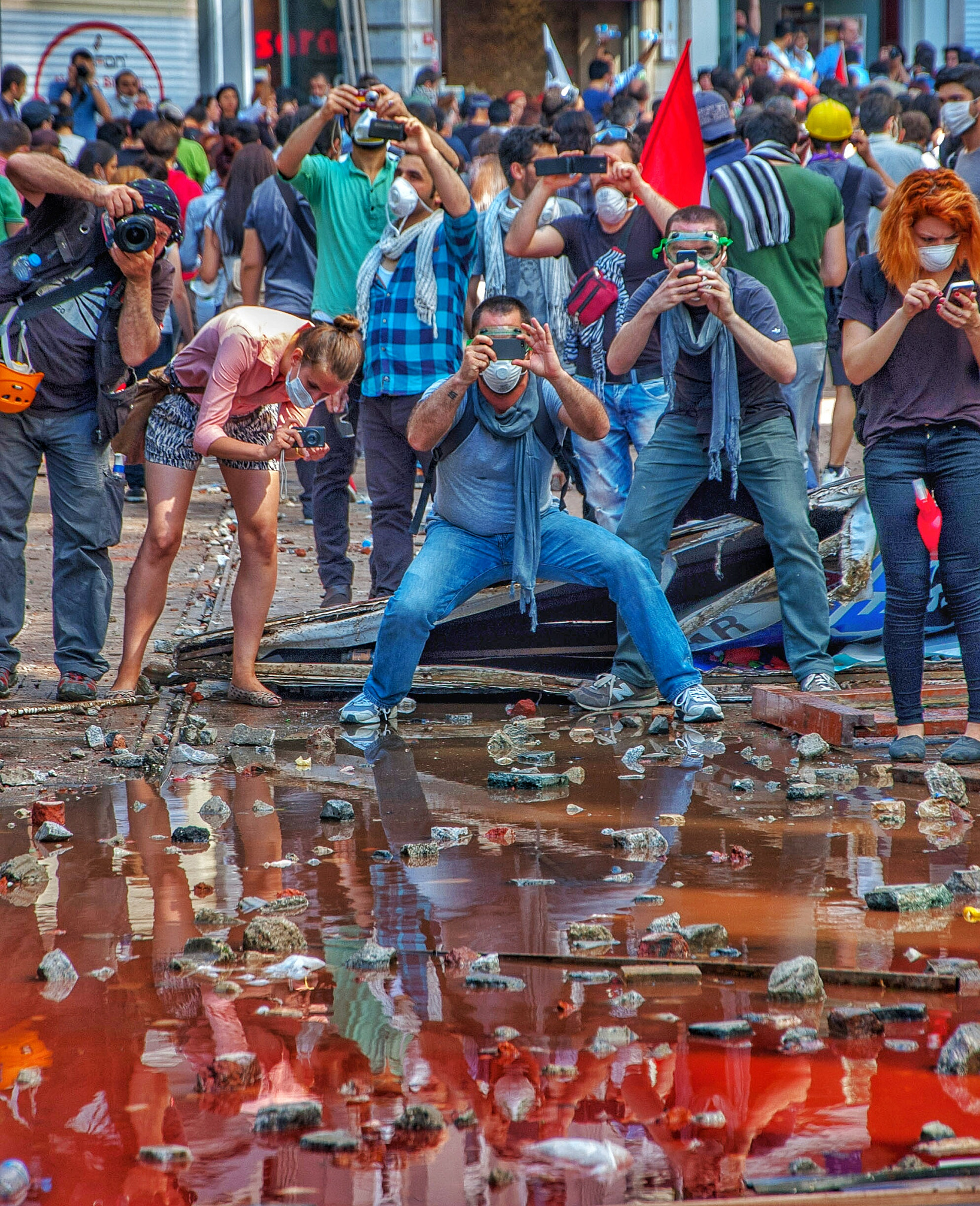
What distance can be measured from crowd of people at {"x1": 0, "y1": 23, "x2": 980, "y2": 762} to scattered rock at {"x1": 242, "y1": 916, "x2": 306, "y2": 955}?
2337 millimetres

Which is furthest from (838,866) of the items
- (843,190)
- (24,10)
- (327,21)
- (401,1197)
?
(327,21)

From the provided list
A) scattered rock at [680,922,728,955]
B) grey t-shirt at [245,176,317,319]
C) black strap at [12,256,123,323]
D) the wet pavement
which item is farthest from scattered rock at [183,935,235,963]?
grey t-shirt at [245,176,317,319]

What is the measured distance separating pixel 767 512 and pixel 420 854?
253 cm

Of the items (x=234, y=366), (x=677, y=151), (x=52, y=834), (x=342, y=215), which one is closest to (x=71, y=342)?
(x=234, y=366)

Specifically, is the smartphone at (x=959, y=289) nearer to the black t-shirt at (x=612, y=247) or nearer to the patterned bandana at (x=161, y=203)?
the black t-shirt at (x=612, y=247)

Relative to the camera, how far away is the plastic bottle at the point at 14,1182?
2.22m

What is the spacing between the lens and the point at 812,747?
507 cm

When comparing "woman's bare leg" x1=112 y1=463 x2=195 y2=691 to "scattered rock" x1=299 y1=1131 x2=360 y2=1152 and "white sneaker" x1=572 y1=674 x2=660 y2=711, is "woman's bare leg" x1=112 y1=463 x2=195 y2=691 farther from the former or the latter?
"scattered rock" x1=299 y1=1131 x2=360 y2=1152

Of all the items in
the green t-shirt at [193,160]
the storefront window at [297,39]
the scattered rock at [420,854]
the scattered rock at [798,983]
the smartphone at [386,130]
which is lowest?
the scattered rock at [798,983]

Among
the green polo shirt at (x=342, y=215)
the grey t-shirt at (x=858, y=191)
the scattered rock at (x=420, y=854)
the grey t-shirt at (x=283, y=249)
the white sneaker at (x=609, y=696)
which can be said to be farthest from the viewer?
the grey t-shirt at (x=858, y=191)

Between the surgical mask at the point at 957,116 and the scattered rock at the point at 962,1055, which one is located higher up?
the surgical mask at the point at 957,116

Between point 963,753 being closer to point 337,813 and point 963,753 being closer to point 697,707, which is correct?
point 697,707

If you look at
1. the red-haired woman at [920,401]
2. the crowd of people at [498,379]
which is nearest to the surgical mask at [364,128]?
the crowd of people at [498,379]

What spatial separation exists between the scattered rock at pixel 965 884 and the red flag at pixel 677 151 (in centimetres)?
436
